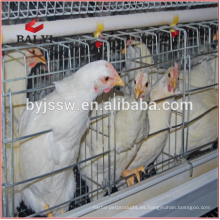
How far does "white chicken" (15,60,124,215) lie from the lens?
40.4 inches

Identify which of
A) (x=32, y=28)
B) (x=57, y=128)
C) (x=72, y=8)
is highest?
(x=72, y=8)

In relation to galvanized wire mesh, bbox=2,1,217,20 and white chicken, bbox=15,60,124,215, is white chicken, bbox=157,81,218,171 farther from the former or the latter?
white chicken, bbox=15,60,124,215

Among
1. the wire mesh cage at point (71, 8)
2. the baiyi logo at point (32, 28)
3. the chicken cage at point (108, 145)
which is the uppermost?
the wire mesh cage at point (71, 8)

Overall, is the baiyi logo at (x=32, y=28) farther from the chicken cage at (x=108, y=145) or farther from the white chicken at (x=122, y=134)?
the white chicken at (x=122, y=134)

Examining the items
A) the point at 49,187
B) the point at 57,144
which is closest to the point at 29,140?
the point at 57,144

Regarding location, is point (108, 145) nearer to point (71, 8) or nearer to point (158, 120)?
point (158, 120)

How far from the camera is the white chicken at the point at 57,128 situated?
1025mm

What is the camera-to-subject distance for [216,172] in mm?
1402

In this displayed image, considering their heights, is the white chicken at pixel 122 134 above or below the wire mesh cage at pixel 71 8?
below

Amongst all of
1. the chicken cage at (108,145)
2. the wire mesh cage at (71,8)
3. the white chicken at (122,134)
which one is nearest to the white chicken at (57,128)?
the chicken cage at (108,145)

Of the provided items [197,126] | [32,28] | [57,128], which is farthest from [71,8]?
[197,126]

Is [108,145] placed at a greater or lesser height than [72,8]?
lesser

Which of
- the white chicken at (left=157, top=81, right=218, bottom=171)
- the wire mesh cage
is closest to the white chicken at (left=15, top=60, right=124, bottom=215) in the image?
the wire mesh cage

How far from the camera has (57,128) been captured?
3.41 ft
